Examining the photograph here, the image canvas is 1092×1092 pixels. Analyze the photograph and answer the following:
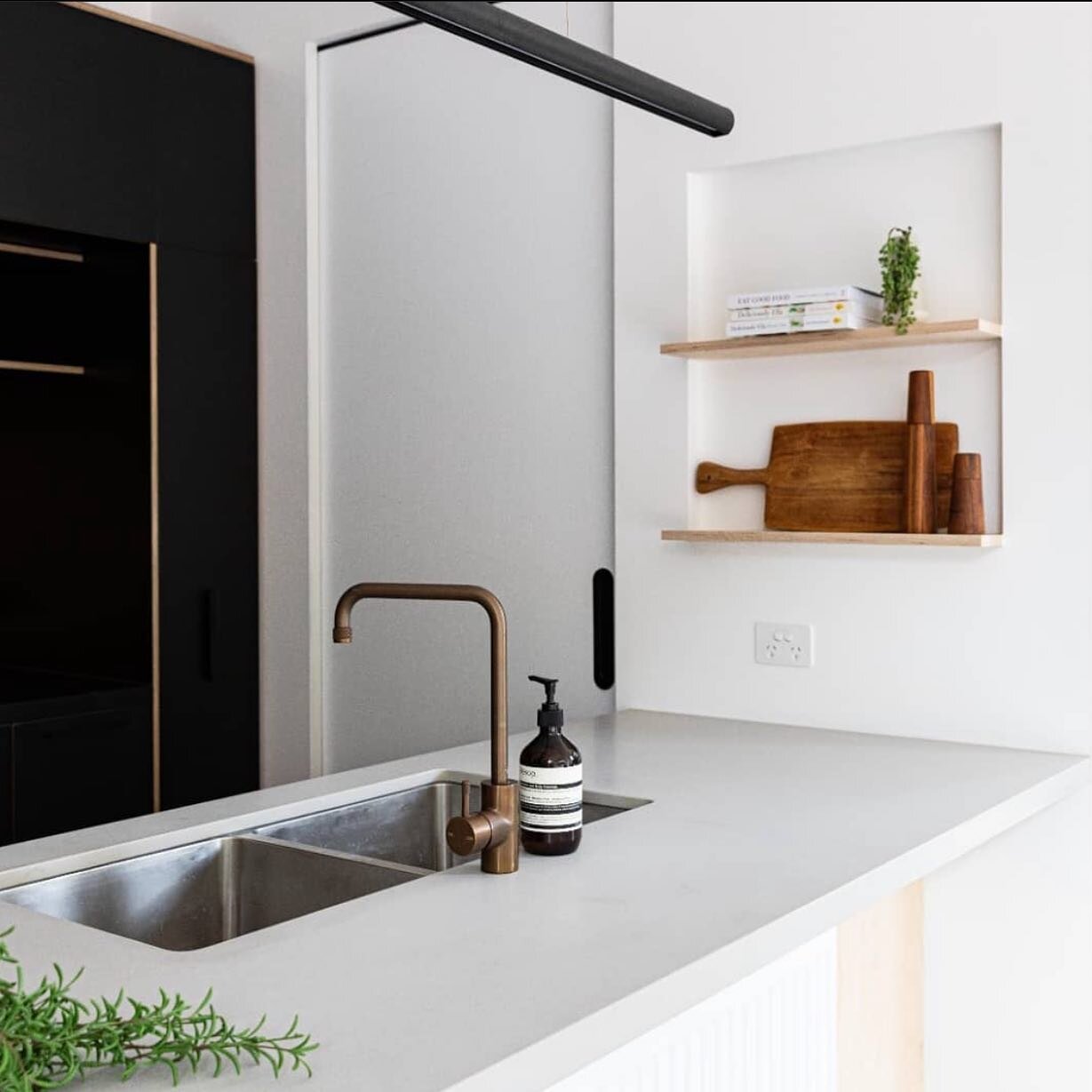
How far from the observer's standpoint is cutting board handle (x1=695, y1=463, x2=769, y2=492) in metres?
2.66

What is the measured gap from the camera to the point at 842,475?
101 inches

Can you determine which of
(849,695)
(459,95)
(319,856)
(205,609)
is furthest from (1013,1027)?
(459,95)

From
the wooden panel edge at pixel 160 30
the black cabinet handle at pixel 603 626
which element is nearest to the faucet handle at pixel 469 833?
the black cabinet handle at pixel 603 626

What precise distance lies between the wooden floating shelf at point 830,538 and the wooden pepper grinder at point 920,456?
6cm

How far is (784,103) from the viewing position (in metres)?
2.59

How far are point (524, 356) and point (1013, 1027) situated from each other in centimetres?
168

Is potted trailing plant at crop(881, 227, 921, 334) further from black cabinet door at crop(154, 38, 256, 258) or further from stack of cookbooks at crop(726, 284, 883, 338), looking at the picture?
black cabinet door at crop(154, 38, 256, 258)

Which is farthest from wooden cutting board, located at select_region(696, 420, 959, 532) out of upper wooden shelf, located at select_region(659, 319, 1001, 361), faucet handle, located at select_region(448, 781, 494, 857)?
faucet handle, located at select_region(448, 781, 494, 857)

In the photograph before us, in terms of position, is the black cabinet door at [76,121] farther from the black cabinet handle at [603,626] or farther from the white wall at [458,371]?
the black cabinet handle at [603,626]

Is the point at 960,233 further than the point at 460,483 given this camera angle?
No

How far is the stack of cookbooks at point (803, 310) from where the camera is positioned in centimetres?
237

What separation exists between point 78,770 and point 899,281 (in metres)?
2.06

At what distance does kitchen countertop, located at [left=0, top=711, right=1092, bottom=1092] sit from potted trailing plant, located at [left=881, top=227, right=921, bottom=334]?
29.8 inches

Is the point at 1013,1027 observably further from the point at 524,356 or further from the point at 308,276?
the point at 308,276
